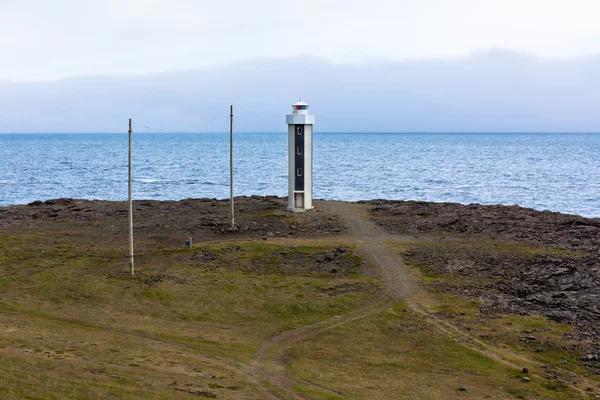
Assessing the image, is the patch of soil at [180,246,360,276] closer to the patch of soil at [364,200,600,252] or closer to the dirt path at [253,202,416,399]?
the dirt path at [253,202,416,399]

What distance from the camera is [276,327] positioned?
36.4 m

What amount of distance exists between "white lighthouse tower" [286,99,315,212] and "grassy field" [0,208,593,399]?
11.3 meters

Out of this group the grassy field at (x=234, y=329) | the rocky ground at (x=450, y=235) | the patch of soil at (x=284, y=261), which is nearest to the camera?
the grassy field at (x=234, y=329)

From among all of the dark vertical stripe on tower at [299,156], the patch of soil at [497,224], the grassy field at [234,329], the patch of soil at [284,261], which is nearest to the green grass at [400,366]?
the grassy field at [234,329]

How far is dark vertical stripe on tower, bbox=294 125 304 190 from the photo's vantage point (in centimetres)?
6100

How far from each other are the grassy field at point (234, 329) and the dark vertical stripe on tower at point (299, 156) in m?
11.3

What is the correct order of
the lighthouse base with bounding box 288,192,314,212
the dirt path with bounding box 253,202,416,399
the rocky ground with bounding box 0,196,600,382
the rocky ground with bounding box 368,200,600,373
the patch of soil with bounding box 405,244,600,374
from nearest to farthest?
the dirt path with bounding box 253,202,416,399, the patch of soil with bounding box 405,244,600,374, the rocky ground with bounding box 368,200,600,373, the rocky ground with bounding box 0,196,600,382, the lighthouse base with bounding box 288,192,314,212

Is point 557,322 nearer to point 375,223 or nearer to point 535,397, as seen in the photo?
point 535,397

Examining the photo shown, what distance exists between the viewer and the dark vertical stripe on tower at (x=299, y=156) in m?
61.0

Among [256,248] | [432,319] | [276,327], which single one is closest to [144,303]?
[276,327]

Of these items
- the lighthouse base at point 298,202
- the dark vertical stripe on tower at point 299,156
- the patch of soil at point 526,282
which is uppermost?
the dark vertical stripe on tower at point 299,156

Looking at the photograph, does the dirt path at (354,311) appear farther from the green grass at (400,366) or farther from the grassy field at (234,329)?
the green grass at (400,366)

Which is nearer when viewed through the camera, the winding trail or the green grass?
the green grass

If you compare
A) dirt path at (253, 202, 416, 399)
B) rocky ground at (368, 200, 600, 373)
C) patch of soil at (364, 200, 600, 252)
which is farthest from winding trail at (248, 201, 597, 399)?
patch of soil at (364, 200, 600, 252)
